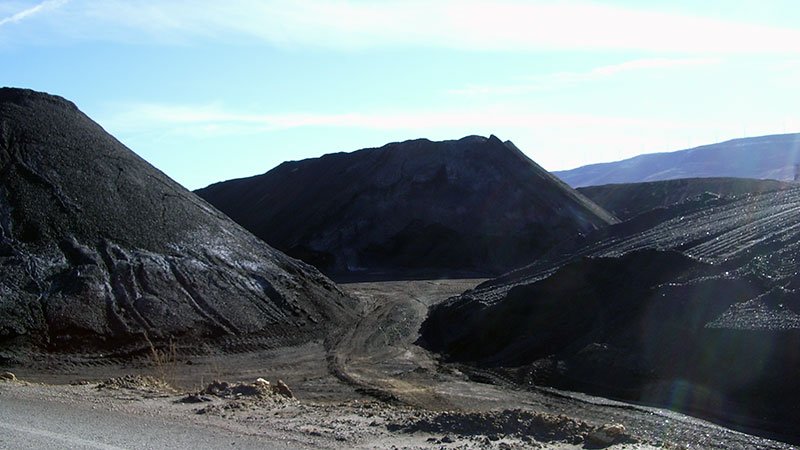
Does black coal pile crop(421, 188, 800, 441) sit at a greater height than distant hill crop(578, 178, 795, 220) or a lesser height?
lesser

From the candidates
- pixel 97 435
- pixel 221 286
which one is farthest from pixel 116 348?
pixel 97 435

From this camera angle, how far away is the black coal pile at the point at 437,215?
47500 mm

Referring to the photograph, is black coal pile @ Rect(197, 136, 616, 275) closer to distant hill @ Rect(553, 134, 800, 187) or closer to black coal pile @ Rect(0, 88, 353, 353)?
black coal pile @ Rect(0, 88, 353, 353)

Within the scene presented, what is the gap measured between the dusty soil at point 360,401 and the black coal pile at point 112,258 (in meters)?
0.91

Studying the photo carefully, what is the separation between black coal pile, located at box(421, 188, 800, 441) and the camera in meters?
14.4

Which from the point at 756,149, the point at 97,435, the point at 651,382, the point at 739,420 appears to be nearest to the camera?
the point at 97,435

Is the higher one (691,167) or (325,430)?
(691,167)

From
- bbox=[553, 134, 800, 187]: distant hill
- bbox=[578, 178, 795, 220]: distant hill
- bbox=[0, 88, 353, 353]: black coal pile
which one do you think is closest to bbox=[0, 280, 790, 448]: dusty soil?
bbox=[0, 88, 353, 353]: black coal pile

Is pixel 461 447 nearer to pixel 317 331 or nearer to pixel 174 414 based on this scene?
pixel 174 414

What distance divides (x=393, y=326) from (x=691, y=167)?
422ft

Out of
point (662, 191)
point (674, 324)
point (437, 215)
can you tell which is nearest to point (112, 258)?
point (674, 324)

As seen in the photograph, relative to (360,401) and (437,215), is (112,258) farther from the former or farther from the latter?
(437,215)

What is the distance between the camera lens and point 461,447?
9.43 metres

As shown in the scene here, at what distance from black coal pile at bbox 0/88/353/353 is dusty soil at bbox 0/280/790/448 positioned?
35.9 inches
